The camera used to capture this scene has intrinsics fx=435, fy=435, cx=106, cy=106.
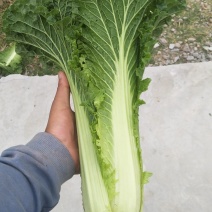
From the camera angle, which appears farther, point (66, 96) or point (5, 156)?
point (66, 96)

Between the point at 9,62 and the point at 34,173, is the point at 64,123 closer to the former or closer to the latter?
the point at 34,173

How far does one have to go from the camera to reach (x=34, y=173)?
5.39 feet

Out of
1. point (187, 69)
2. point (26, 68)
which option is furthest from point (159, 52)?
point (26, 68)

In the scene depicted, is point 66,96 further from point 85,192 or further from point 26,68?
point 26,68

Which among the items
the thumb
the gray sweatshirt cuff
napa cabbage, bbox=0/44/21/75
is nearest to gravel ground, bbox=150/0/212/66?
napa cabbage, bbox=0/44/21/75

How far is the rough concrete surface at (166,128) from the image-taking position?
90.2 inches

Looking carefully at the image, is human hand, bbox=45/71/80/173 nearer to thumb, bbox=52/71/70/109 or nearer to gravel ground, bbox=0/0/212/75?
thumb, bbox=52/71/70/109

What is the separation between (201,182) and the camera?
2.30 metres

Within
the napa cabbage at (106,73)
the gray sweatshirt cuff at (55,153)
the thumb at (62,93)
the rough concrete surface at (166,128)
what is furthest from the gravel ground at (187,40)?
the gray sweatshirt cuff at (55,153)

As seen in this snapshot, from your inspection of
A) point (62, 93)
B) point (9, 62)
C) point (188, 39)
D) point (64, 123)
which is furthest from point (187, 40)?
point (64, 123)

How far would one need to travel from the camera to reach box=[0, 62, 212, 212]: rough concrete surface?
2.29 meters

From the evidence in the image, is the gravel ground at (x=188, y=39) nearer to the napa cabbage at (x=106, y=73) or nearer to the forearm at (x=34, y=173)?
the napa cabbage at (x=106, y=73)

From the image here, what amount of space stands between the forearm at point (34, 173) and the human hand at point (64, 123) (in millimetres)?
53

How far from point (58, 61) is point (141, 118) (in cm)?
76
